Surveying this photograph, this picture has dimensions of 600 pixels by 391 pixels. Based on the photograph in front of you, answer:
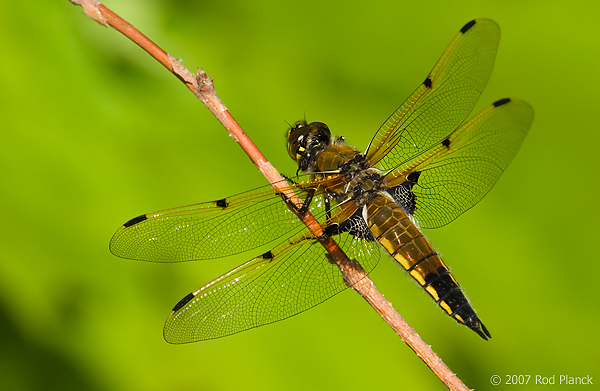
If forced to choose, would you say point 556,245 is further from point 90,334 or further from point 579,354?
point 90,334

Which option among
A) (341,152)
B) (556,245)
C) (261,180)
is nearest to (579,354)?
(556,245)

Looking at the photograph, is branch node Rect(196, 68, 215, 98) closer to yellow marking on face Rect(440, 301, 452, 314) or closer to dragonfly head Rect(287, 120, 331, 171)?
dragonfly head Rect(287, 120, 331, 171)

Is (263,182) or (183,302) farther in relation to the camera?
(263,182)

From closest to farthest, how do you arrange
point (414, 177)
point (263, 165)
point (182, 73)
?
point (182, 73) → point (263, 165) → point (414, 177)

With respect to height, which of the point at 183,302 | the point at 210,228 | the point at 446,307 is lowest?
the point at 446,307

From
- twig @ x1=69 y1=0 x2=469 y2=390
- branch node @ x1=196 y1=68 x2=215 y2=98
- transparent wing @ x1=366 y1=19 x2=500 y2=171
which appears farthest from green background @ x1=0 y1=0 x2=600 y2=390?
branch node @ x1=196 y1=68 x2=215 y2=98

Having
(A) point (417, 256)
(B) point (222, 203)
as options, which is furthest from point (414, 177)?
(B) point (222, 203)

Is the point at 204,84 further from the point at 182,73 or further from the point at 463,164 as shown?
the point at 463,164
